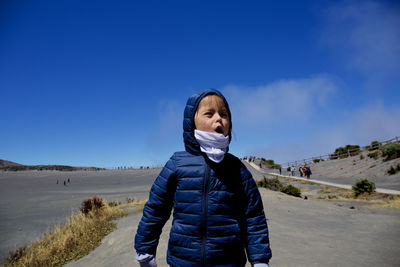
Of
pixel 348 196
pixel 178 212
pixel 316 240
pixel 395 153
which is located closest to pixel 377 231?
pixel 316 240

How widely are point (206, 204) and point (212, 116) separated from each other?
698 millimetres

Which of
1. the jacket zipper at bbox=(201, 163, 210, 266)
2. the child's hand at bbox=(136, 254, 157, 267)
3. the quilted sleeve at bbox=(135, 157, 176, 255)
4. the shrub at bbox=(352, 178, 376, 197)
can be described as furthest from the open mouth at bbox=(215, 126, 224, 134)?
the shrub at bbox=(352, 178, 376, 197)

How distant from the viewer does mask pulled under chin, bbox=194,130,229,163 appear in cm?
171

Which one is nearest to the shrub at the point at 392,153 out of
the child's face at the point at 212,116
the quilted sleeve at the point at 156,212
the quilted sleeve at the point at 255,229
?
the quilted sleeve at the point at 255,229

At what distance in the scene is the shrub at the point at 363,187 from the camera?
495 inches

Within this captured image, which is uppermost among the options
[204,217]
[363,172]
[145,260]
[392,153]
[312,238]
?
[392,153]

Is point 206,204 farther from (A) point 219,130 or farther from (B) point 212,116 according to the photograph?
(B) point 212,116

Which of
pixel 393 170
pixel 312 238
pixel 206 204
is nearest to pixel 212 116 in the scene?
pixel 206 204

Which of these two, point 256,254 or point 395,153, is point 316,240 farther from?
point 395,153

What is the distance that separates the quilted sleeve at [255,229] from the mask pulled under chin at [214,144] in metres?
0.29

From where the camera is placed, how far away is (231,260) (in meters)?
1.64

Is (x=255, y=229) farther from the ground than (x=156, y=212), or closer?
closer

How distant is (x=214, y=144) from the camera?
1725mm

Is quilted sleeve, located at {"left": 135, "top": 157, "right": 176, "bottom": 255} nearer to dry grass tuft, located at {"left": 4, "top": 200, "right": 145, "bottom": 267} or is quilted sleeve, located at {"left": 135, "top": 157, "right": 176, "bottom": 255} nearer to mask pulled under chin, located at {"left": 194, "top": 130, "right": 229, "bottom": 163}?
mask pulled under chin, located at {"left": 194, "top": 130, "right": 229, "bottom": 163}
